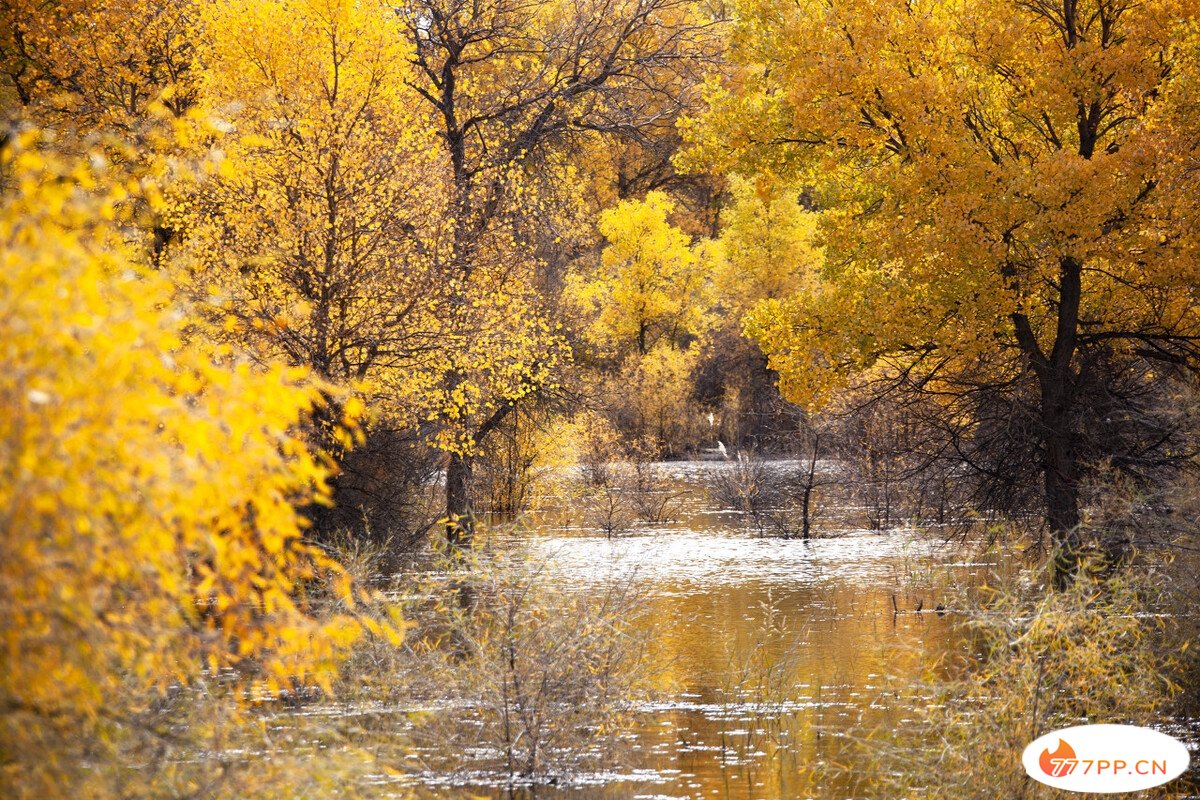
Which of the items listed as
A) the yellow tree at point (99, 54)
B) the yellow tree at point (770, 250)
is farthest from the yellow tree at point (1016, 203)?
the yellow tree at point (770, 250)

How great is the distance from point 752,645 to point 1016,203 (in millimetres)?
5691

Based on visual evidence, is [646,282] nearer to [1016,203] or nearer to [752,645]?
[1016,203]

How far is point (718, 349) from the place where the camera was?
149ft

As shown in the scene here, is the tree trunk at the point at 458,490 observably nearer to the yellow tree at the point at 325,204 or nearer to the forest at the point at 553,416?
the forest at the point at 553,416

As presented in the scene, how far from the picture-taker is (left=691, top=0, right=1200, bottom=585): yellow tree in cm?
1451

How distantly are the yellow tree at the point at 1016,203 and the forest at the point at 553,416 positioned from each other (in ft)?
0.21

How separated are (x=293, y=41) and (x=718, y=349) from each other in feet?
90.8

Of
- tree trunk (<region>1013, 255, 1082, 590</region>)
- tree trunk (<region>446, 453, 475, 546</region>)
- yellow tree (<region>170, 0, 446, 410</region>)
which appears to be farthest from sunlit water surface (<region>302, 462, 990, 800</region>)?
yellow tree (<region>170, 0, 446, 410</region>)

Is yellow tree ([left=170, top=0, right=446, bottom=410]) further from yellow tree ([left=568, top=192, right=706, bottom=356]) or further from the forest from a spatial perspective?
yellow tree ([left=568, top=192, right=706, bottom=356])

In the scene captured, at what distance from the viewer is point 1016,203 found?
14773mm

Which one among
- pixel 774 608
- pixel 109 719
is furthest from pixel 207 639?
pixel 774 608

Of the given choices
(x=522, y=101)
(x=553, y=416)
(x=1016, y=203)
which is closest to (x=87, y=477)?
(x=1016, y=203)

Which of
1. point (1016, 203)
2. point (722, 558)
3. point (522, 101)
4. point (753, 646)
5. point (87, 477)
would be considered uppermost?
point (522, 101)

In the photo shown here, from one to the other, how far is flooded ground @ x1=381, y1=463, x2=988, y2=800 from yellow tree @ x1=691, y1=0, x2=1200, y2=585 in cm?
240
